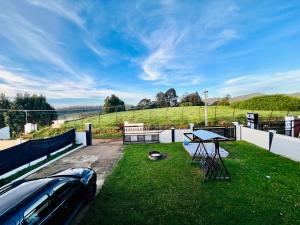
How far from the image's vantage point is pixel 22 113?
42.0 meters

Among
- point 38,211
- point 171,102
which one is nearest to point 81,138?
point 38,211

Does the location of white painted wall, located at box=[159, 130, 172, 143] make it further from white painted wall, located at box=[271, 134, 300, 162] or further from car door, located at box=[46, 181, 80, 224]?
car door, located at box=[46, 181, 80, 224]

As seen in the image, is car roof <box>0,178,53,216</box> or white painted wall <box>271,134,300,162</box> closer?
car roof <box>0,178,53,216</box>

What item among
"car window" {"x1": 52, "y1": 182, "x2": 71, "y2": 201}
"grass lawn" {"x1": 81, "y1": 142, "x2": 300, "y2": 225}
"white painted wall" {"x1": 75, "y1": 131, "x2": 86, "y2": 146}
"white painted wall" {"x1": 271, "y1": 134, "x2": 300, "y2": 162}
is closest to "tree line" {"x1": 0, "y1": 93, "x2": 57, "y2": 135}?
"white painted wall" {"x1": 75, "y1": 131, "x2": 86, "y2": 146}

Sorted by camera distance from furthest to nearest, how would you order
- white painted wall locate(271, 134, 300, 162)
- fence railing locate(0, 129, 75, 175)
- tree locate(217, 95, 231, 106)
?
tree locate(217, 95, 231, 106)
white painted wall locate(271, 134, 300, 162)
fence railing locate(0, 129, 75, 175)

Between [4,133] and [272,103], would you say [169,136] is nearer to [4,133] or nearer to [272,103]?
[4,133]

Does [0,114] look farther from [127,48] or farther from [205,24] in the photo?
[205,24]

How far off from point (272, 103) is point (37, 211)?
33188 mm

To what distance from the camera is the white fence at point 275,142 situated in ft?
29.1

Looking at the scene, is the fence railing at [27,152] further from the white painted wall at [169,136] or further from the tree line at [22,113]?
the tree line at [22,113]

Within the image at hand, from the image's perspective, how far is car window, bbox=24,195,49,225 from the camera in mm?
2713

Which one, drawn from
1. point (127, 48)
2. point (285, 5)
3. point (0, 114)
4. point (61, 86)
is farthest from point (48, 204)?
point (0, 114)

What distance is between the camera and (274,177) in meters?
6.80

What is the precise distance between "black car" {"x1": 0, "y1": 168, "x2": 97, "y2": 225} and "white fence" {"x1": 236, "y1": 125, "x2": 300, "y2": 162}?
9142 mm
